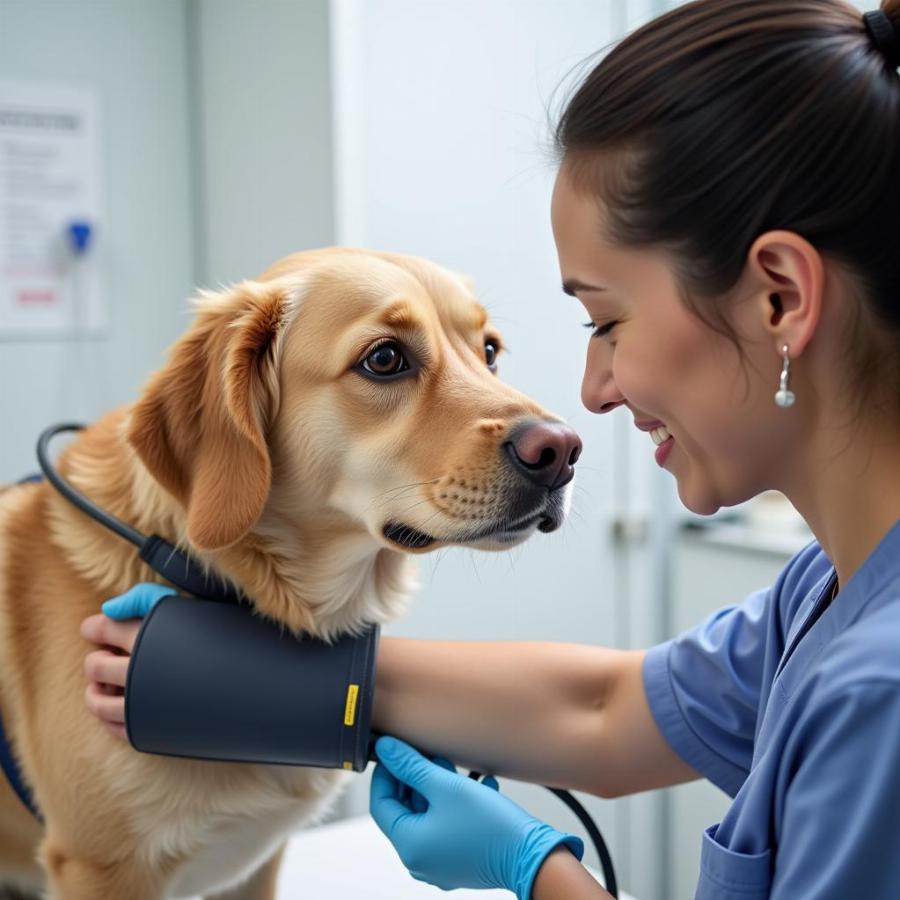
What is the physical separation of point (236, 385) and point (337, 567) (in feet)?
0.73

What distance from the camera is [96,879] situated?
971 millimetres

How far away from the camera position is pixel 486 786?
1.00 metres

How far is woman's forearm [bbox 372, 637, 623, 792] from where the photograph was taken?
3.51 feet

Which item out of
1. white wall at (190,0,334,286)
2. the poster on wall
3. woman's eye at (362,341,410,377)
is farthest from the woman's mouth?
the poster on wall

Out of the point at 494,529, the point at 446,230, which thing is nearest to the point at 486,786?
the point at 494,529

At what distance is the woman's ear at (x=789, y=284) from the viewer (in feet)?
2.21

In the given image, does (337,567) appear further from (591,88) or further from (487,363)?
(591,88)

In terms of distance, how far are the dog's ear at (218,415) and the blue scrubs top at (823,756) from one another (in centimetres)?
50

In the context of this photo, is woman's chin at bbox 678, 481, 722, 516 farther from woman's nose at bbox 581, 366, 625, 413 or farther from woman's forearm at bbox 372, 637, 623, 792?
woman's forearm at bbox 372, 637, 623, 792

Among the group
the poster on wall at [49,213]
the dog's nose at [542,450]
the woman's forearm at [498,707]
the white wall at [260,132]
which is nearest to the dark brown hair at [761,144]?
the dog's nose at [542,450]

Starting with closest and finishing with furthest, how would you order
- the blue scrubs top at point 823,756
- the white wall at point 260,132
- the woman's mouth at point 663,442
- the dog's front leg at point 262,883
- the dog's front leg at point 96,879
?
the blue scrubs top at point 823,756, the woman's mouth at point 663,442, the dog's front leg at point 96,879, the dog's front leg at point 262,883, the white wall at point 260,132

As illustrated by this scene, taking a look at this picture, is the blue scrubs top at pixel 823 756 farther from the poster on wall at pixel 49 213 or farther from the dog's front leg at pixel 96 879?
the poster on wall at pixel 49 213

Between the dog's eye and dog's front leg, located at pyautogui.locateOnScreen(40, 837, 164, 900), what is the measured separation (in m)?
0.67

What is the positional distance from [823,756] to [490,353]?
685 mm
